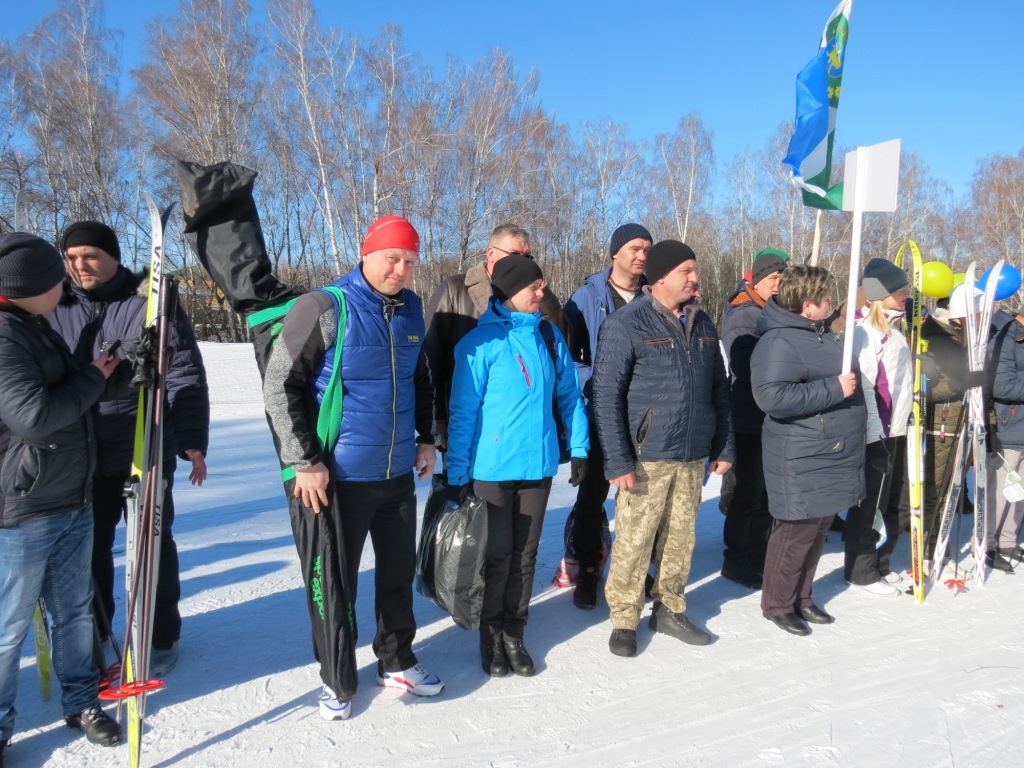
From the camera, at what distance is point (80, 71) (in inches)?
775

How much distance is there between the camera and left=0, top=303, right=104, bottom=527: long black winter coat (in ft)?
6.75

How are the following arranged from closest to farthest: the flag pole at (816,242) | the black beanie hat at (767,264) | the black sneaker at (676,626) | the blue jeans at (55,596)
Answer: the blue jeans at (55,596), the black sneaker at (676,626), the black beanie hat at (767,264), the flag pole at (816,242)

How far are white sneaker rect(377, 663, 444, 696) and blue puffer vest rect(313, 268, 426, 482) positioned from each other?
0.88m

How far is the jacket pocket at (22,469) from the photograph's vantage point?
84.0 inches

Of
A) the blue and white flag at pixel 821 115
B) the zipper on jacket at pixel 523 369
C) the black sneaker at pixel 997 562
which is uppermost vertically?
the blue and white flag at pixel 821 115

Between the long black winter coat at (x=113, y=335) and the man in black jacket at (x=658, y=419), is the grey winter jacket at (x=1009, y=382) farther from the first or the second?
the long black winter coat at (x=113, y=335)

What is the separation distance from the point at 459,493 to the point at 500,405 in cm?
44

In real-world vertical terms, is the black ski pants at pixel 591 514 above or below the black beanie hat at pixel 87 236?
below

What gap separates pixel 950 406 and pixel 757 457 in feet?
4.76

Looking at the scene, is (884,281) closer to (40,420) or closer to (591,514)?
(591,514)

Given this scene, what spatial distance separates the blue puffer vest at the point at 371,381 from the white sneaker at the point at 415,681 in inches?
34.8

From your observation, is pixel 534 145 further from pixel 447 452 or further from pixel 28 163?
pixel 447 452

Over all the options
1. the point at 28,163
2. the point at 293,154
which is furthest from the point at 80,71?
the point at 293,154

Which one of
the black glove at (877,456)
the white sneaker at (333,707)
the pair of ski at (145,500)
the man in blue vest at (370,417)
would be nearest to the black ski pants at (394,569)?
the man in blue vest at (370,417)
